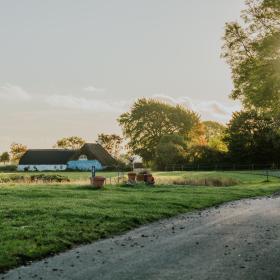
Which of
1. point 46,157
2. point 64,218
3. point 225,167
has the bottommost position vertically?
point 64,218

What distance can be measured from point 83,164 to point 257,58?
90953 mm

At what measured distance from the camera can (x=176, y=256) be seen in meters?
10.9

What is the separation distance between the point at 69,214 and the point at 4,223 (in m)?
2.93

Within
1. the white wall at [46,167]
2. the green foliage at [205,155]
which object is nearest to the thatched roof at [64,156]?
the white wall at [46,167]

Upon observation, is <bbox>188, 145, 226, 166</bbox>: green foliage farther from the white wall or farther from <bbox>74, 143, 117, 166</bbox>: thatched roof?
the white wall

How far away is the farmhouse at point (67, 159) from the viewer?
400 feet

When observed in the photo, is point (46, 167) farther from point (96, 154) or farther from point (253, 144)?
point (253, 144)

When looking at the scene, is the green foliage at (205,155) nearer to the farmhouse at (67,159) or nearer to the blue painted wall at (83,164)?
the farmhouse at (67,159)

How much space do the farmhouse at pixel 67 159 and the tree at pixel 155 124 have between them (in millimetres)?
11029

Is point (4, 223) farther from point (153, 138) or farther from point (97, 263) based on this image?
point (153, 138)

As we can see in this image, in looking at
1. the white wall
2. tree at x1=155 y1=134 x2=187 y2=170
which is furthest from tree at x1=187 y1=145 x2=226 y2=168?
the white wall

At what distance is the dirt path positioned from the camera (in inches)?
363

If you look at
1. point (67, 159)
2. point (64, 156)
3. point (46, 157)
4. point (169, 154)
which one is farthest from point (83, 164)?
point (169, 154)

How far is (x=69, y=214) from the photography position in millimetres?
17172
